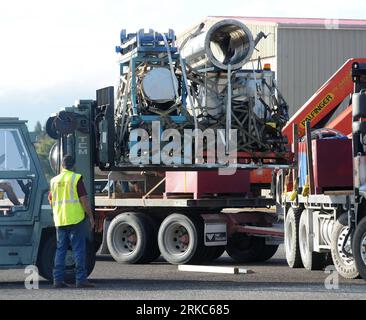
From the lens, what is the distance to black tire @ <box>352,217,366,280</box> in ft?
47.6

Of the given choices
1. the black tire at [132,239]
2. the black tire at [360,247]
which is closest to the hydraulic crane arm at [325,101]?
the black tire at [132,239]

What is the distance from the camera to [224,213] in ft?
63.5

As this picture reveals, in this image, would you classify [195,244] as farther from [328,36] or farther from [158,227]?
[328,36]

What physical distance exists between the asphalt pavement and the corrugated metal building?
18.0 m

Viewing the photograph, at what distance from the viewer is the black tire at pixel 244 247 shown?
771 inches

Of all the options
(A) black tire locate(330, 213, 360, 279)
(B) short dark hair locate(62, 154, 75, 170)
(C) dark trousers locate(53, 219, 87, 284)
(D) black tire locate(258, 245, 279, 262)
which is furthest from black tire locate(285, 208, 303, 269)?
(B) short dark hair locate(62, 154, 75, 170)

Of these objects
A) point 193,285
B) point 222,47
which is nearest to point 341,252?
point 193,285

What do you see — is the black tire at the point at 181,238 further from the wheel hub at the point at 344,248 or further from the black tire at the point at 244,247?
the wheel hub at the point at 344,248

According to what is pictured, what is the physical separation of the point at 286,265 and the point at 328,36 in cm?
1847

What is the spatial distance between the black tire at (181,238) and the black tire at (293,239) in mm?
1421

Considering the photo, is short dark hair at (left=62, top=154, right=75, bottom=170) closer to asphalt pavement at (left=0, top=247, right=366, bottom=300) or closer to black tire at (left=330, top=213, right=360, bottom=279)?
asphalt pavement at (left=0, top=247, right=366, bottom=300)
